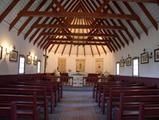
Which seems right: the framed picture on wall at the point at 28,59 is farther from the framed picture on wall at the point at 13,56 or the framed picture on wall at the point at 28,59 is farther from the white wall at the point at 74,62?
the white wall at the point at 74,62

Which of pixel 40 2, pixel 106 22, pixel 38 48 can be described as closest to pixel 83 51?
pixel 38 48

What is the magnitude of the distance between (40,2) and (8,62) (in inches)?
132

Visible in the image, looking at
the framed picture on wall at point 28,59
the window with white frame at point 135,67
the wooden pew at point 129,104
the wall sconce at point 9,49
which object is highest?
the wall sconce at point 9,49

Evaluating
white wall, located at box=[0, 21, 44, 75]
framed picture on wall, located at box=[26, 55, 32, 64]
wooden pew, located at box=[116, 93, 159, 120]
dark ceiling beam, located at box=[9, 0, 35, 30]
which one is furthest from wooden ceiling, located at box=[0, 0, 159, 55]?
wooden pew, located at box=[116, 93, 159, 120]

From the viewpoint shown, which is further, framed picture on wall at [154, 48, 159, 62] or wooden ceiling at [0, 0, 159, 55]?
wooden ceiling at [0, 0, 159, 55]

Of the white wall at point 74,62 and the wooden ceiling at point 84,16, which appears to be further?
the white wall at point 74,62

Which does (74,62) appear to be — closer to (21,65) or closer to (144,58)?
(21,65)

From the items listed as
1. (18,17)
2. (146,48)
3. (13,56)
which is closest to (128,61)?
(146,48)

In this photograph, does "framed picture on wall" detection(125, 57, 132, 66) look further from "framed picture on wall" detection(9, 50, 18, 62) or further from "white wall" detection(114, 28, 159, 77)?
"framed picture on wall" detection(9, 50, 18, 62)

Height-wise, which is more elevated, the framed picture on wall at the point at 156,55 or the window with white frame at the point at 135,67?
the framed picture on wall at the point at 156,55

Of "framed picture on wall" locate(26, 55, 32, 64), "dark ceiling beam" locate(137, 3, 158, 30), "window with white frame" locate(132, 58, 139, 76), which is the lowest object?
"window with white frame" locate(132, 58, 139, 76)

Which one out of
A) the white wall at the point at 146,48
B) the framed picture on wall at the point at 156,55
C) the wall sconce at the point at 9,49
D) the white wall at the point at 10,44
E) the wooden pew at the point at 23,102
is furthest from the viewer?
the wall sconce at the point at 9,49

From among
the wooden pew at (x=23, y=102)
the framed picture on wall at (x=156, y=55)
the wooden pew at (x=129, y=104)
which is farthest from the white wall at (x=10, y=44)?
the framed picture on wall at (x=156, y=55)

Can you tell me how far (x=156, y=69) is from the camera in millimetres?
10188
